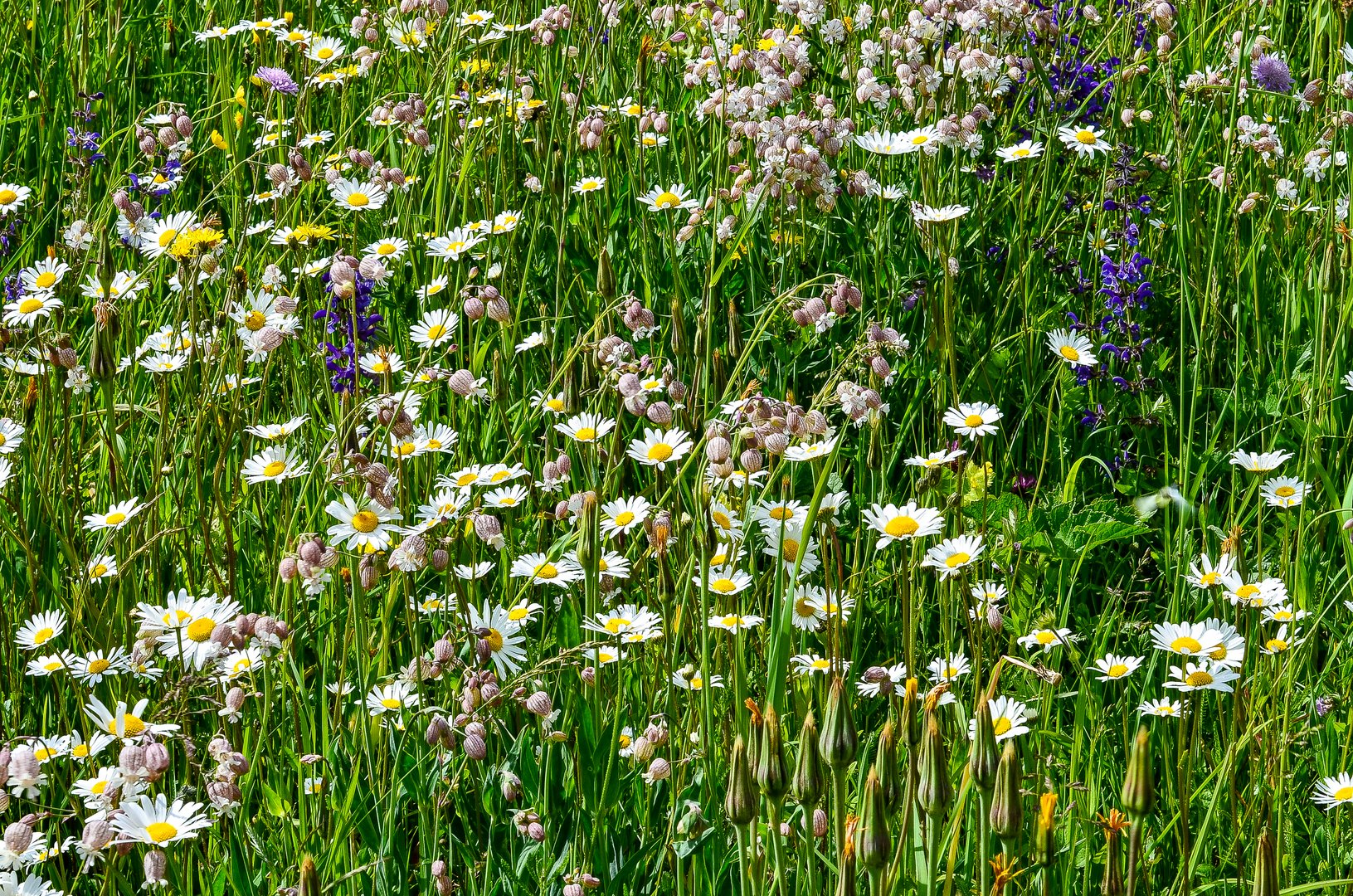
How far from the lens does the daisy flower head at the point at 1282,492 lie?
2.33 meters

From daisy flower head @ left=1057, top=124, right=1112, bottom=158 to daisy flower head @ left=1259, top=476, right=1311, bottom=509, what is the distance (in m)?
1.03

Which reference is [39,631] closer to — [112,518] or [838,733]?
[112,518]

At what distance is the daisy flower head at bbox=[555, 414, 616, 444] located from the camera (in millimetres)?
2166

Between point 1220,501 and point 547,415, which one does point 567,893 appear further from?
point 1220,501

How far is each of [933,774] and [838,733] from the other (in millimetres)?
87

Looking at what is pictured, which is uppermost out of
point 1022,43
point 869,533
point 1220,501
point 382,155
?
point 1022,43

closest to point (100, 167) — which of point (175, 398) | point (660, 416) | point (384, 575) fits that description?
point (175, 398)

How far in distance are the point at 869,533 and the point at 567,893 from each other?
3.13ft

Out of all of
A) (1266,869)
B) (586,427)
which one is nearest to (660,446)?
(586,427)

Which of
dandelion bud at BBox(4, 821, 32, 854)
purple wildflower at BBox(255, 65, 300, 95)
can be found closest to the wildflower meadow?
dandelion bud at BBox(4, 821, 32, 854)

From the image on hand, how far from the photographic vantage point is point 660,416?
6.77 ft

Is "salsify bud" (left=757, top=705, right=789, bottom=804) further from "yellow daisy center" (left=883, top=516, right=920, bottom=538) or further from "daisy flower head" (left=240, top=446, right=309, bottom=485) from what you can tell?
"daisy flower head" (left=240, top=446, right=309, bottom=485)

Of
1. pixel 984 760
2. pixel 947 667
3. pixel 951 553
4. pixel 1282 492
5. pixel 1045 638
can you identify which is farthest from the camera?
pixel 1282 492

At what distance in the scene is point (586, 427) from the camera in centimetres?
223
